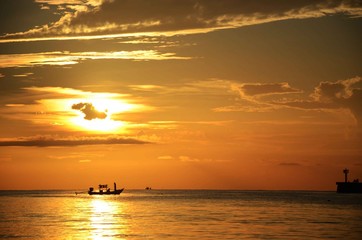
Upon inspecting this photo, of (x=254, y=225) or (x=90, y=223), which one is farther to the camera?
(x=90, y=223)

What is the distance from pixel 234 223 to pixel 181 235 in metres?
21.8

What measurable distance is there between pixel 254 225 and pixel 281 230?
901 cm

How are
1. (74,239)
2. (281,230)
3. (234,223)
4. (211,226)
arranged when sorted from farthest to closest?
(234,223) → (211,226) → (281,230) → (74,239)

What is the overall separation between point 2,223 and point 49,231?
20205 millimetres

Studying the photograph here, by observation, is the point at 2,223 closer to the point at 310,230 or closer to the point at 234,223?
the point at 234,223

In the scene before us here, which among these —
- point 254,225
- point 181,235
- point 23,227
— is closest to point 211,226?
point 254,225

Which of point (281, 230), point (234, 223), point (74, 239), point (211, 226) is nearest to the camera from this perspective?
point (74, 239)

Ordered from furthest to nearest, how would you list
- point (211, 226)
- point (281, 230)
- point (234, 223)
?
point (234, 223) < point (211, 226) < point (281, 230)

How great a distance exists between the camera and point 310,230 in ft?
279

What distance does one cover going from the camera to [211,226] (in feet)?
298

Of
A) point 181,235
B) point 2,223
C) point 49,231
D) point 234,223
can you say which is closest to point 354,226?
point 234,223

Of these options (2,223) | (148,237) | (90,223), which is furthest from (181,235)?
(2,223)

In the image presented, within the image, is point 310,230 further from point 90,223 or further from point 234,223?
point 90,223

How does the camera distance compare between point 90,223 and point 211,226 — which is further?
point 90,223
